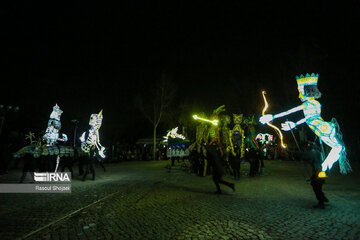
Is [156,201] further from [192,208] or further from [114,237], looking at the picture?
[114,237]

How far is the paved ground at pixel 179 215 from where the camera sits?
446 cm

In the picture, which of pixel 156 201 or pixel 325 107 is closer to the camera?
pixel 156 201

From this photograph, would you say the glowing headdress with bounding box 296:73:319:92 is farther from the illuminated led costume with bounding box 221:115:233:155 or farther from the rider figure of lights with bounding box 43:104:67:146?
the rider figure of lights with bounding box 43:104:67:146

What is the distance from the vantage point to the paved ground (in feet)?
14.6

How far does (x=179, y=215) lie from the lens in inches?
221

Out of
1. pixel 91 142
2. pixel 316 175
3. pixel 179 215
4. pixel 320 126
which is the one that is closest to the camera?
pixel 179 215

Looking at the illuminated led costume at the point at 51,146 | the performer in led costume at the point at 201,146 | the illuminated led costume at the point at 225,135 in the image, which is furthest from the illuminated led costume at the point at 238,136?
the illuminated led costume at the point at 51,146

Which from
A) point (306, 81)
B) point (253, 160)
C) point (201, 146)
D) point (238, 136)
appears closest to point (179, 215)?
point (201, 146)

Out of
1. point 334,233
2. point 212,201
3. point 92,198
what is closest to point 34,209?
point 92,198

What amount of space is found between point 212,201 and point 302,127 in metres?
24.8

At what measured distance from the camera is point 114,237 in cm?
428

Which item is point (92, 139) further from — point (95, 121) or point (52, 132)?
point (52, 132)

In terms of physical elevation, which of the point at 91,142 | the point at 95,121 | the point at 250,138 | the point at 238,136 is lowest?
the point at 91,142

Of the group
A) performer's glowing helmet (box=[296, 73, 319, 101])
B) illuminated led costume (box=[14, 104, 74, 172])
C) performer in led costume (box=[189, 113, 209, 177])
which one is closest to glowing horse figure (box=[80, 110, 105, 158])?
illuminated led costume (box=[14, 104, 74, 172])
